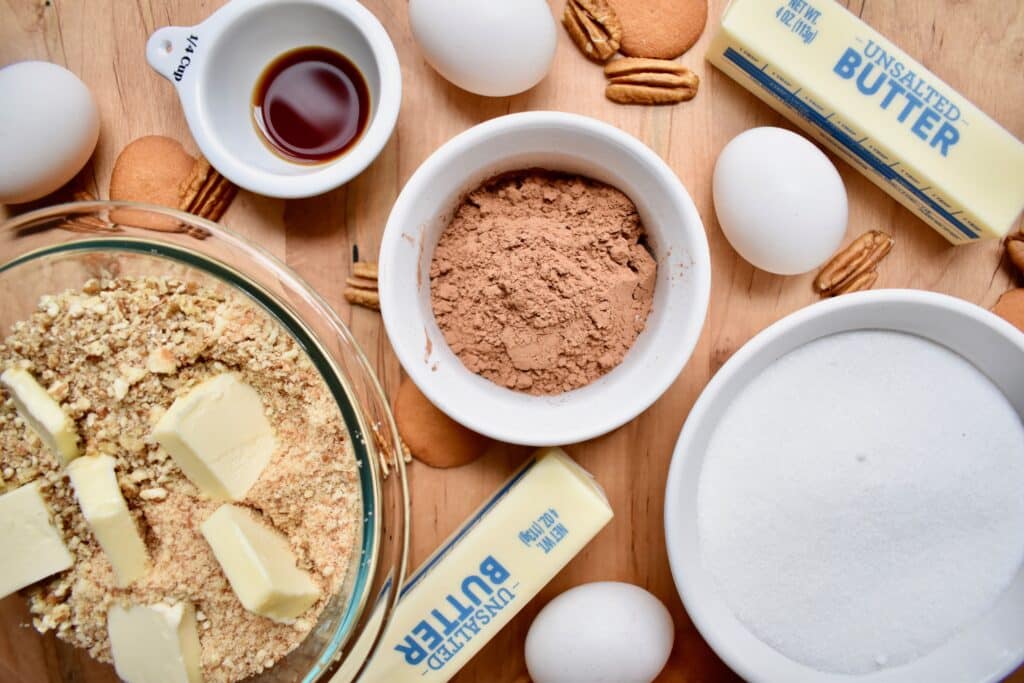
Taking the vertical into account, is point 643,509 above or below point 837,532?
below

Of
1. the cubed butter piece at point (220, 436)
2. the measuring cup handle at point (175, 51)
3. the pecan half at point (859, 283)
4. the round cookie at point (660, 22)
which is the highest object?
the round cookie at point (660, 22)

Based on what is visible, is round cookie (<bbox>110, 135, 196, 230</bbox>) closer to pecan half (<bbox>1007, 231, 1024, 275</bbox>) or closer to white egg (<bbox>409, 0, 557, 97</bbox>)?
white egg (<bbox>409, 0, 557, 97</bbox>)

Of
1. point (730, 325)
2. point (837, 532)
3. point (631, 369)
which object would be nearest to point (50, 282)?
point (631, 369)

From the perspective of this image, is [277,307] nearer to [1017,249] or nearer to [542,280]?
[542,280]

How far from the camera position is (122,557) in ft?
2.59

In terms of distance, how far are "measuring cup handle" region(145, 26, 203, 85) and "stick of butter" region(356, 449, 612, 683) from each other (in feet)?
2.01

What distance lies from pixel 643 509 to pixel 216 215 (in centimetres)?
65

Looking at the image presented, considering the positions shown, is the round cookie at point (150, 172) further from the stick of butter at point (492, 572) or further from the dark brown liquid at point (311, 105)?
the stick of butter at point (492, 572)

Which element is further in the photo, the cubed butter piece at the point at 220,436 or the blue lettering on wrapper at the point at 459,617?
the blue lettering on wrapper at the point at 459,617

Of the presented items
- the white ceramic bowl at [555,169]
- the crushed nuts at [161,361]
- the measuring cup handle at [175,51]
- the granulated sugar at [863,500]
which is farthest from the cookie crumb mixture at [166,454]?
the granulated sugar at [863,500]

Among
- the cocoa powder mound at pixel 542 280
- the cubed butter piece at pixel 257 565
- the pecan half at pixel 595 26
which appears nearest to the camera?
the cubed butter piece at pixel 257 565

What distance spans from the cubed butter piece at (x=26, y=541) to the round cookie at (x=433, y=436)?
1.28 feet

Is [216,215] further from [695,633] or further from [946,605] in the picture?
[946,605]

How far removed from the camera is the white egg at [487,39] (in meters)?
0.88
